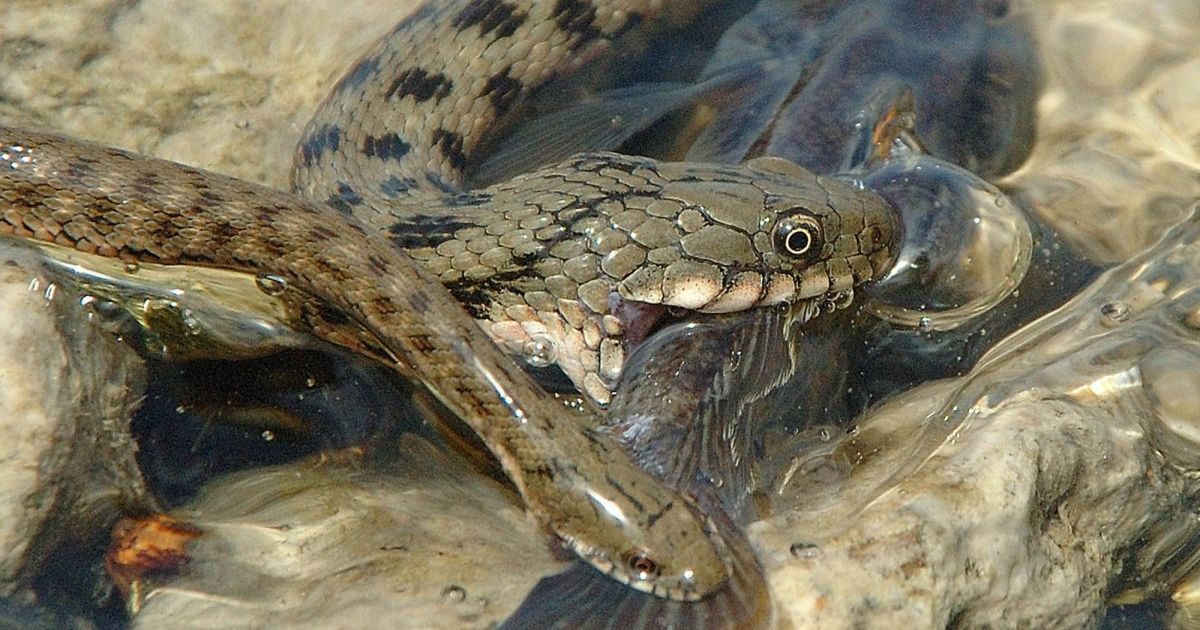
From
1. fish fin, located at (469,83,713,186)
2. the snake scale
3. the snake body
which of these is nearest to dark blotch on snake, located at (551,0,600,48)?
fish fin, located at (469,83,713,186)

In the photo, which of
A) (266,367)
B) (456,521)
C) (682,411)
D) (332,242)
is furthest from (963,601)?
(266,367)

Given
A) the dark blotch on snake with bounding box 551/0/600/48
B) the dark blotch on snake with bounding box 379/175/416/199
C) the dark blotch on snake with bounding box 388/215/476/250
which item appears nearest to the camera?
the dark blotch on snake with bounding box 388/215/476/250

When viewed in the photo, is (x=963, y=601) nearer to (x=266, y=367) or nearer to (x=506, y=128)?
(x=266, y=367)

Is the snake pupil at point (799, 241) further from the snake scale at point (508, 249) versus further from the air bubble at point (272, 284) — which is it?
the air bubble at point (272, 284)

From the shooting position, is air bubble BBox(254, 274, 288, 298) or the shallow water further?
the shallow water

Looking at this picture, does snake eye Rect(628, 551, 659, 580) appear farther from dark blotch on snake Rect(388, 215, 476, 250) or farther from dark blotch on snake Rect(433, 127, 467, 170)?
dark blotch on snake Rect(433, 127, 467, 170)

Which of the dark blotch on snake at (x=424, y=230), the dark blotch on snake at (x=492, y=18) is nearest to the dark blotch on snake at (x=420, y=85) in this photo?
the dark blotch on snake at (x=492, y=18)
